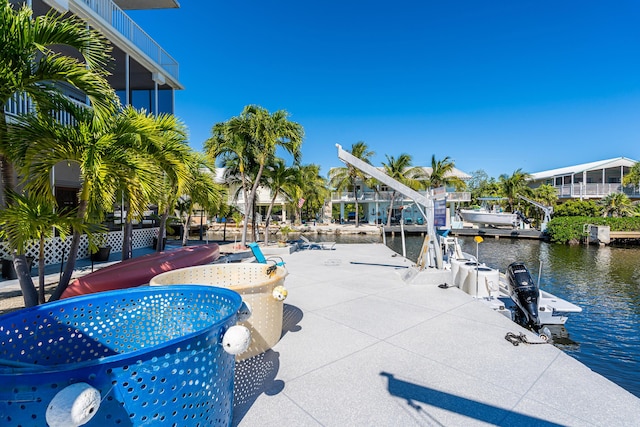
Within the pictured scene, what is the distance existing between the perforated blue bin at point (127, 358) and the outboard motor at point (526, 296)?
22.1 ft

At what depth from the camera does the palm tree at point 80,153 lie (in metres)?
3.77

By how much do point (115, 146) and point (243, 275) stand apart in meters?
2.54

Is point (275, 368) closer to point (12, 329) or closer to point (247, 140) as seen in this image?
point (12, 329)

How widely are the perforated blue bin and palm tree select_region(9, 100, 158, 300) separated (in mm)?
1793

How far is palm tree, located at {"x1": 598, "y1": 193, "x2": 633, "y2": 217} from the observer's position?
27.3m

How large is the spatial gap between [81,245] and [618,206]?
125 ft

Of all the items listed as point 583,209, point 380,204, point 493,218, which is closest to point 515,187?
point 493,218

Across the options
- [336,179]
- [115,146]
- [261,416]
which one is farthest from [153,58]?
[336,179]

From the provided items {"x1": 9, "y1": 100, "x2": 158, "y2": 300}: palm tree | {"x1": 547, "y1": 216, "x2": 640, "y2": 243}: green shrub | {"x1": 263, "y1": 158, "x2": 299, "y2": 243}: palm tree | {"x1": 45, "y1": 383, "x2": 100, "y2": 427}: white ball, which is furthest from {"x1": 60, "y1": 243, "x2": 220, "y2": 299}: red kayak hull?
{"x1": 547, "y1": 216, "x2": 640, "y2": 243}: green shrub

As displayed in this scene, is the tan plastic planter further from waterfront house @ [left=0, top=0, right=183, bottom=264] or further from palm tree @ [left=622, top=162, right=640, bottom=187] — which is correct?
palm tree @ [left=622, top=162, right=640, bottom=187]

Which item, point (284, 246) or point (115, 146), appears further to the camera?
point (284, 246)

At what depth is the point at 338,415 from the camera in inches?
110

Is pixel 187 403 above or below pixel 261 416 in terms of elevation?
above

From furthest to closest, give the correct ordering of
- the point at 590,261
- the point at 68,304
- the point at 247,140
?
the point at 590,261, the point at 247,140, the point at 68,304
